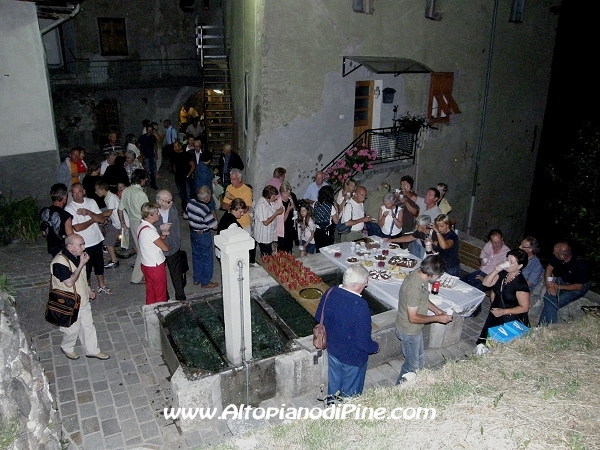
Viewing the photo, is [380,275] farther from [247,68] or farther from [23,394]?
[247,68]

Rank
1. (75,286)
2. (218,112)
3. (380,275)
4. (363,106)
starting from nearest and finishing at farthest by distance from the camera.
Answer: (75,286)
(380,275)
(363,106)
(218,112)

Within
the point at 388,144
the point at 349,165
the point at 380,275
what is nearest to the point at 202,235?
the point at 380,275

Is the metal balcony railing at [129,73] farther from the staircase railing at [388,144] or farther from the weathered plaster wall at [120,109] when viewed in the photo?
the staircase railing at [388,144]

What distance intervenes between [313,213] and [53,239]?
439 cm

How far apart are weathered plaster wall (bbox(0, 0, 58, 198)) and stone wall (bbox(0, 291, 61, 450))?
23.7 feet

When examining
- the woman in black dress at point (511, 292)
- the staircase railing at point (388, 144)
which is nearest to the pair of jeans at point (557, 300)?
the woman in black dress at point (511, 292)

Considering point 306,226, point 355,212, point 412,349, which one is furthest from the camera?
point 306,226

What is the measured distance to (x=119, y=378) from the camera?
6086 mm

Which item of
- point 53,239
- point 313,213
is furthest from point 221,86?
point 53,239

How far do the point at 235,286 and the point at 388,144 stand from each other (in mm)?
9530

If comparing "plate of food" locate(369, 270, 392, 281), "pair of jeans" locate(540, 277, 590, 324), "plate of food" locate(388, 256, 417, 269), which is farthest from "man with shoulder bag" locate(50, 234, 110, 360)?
"pair of jeans" locate(540, 277, 590, 324)

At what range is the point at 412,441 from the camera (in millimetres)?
3607

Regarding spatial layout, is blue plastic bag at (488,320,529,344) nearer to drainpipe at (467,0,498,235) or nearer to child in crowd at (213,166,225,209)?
child in crowd at (213,166,225,209)

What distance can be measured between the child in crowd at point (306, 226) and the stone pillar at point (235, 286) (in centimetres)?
360
